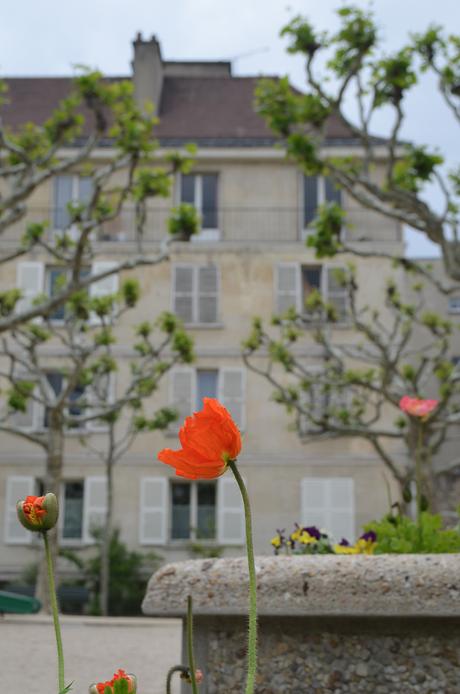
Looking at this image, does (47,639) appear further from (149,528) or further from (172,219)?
(149,528)

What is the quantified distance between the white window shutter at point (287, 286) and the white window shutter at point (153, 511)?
5.85 metres

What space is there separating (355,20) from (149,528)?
52.3 feet

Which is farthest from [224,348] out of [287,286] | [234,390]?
[287,286]

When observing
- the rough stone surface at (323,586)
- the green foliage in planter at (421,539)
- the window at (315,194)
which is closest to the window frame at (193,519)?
the window at (315,194)

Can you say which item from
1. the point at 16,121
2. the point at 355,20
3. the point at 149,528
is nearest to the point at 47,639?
the point at 355,20

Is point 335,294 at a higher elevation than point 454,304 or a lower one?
lower

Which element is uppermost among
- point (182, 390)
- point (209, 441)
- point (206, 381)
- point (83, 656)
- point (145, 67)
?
point (145, 67)

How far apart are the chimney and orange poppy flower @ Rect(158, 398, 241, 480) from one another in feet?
104

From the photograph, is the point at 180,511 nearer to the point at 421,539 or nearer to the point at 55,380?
the point at 55,380

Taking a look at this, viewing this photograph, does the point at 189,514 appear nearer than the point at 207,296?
Yes

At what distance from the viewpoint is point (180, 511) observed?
1089 inches

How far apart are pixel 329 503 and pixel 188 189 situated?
1029 centimetres

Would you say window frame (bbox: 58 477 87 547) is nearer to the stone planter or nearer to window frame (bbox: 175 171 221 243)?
window frame (bbox: 175 171 221 243)

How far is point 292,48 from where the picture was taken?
575 inches
